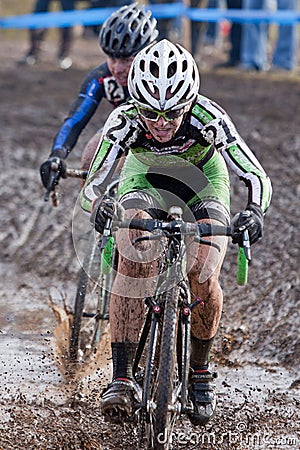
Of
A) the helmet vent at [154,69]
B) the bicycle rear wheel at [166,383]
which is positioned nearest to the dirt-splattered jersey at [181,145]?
the helmet vent at [154,69]

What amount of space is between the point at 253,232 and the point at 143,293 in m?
0.67

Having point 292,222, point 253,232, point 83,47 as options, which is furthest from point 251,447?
point 83,47

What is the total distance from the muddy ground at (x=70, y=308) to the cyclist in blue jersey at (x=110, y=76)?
1.44 feet

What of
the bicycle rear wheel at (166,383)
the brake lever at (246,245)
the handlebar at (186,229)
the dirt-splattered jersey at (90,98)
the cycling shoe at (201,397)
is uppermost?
the handlebar at (186,229)

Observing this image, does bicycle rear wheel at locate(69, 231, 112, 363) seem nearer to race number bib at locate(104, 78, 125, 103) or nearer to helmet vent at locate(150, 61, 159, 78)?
race number bib at locate(104, 78, 125, 103)

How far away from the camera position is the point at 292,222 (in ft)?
29.3

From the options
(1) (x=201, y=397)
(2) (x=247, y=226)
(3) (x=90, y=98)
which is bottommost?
(1) (x=201, y=397)

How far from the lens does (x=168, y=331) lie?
13.8ft

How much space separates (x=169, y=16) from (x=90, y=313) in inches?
421

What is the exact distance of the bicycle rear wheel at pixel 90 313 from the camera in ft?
19.7

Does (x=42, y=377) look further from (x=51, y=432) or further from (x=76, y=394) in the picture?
(x=51, y=432)

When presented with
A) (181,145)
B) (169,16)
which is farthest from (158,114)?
(169,16)

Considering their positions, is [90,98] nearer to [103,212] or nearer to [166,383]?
[103,212]

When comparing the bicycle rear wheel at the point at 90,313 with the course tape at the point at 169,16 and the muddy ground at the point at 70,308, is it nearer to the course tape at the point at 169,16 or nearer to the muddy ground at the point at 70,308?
the muddy ground at the point at 70,308
